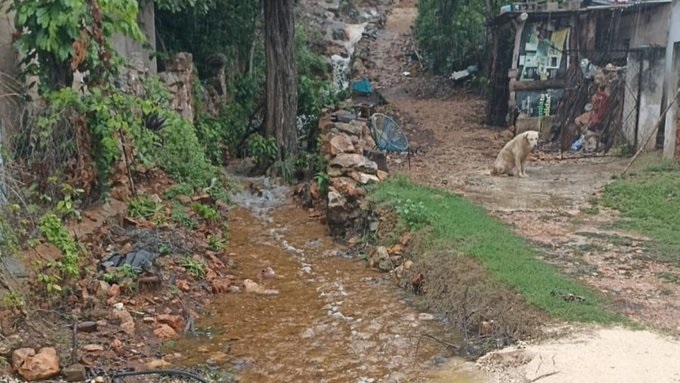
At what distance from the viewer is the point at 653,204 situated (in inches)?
336

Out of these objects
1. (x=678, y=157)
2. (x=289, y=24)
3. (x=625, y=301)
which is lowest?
(x=625, y=301)

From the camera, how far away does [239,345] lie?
5414mm

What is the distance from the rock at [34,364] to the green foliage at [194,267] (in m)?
2.32

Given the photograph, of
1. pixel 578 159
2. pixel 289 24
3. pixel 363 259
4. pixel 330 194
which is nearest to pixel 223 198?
pixel 330 194

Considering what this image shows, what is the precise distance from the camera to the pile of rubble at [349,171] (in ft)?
29.1

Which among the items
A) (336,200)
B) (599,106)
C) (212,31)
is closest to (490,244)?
(336,200)

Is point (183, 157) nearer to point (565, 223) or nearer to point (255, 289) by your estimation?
point (255, 289)

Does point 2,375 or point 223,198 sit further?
point 223,198

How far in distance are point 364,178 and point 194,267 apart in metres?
3.42

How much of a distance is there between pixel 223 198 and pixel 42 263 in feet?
15.5

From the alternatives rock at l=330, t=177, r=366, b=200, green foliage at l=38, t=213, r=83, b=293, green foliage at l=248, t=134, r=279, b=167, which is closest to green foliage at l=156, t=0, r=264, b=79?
green foliage at l=248, t=134, r=279, b=167

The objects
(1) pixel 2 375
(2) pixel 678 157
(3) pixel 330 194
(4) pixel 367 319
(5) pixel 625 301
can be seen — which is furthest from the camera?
(2) pixel 678 157

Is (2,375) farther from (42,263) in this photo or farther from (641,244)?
(641,244)

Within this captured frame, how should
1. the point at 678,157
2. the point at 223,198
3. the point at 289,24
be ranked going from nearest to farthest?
the point at 223,198
the point at 678,157
the point at 289,24
